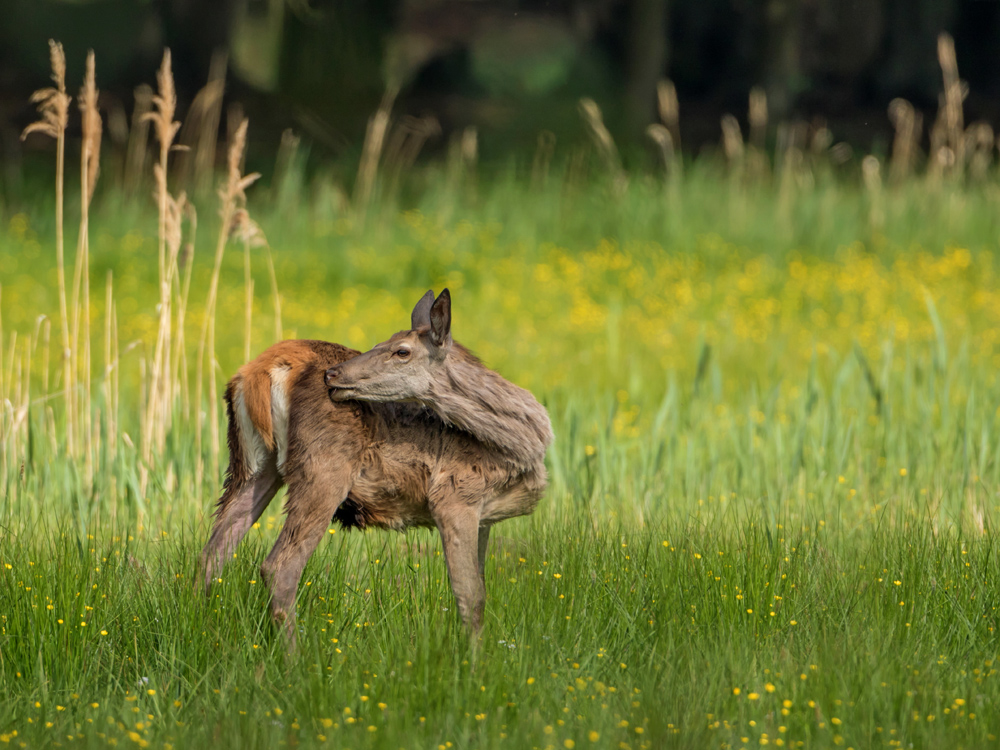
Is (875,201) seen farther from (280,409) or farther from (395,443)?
(280,409)

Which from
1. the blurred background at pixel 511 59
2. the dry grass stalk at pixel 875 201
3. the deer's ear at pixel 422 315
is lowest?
the deer's ear at pixel 422 315

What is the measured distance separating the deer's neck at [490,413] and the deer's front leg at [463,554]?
0.23 meters

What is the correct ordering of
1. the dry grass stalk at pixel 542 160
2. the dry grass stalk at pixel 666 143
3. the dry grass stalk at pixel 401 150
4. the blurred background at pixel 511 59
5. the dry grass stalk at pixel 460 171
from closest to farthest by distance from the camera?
the dry grass stalk at pixel 666 143, the dry grass stalk at pixel 542 160, the dry grass stalk at pixel 460 171, the dry grass stalk at pixel 401 150, the blurred background at pixel 511 59

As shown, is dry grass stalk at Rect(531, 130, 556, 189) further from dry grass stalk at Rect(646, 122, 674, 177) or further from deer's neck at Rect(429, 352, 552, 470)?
deer's neck at Rect(429, 352, 552, 470)

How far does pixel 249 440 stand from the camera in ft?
13.2

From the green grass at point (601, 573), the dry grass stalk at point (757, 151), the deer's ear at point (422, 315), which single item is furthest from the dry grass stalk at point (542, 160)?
the deer's ear at point (422, 315)

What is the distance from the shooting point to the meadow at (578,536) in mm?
3393

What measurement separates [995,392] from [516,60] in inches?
530

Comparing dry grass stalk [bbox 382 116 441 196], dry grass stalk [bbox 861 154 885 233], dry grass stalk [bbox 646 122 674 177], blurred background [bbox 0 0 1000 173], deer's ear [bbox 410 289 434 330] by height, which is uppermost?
blurred background [bbox 0 0 1000 173]

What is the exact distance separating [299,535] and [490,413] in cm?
70

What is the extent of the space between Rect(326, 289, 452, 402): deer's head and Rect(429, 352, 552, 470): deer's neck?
0.17ft

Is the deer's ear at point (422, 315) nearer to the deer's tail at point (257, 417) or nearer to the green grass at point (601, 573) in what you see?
the deer's tail at point (257, 417)

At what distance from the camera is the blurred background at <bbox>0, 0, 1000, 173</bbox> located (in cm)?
1672

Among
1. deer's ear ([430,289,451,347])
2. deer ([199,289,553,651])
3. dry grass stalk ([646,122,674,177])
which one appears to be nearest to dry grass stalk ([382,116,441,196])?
dry grass stalk ([646,122,674,177])
